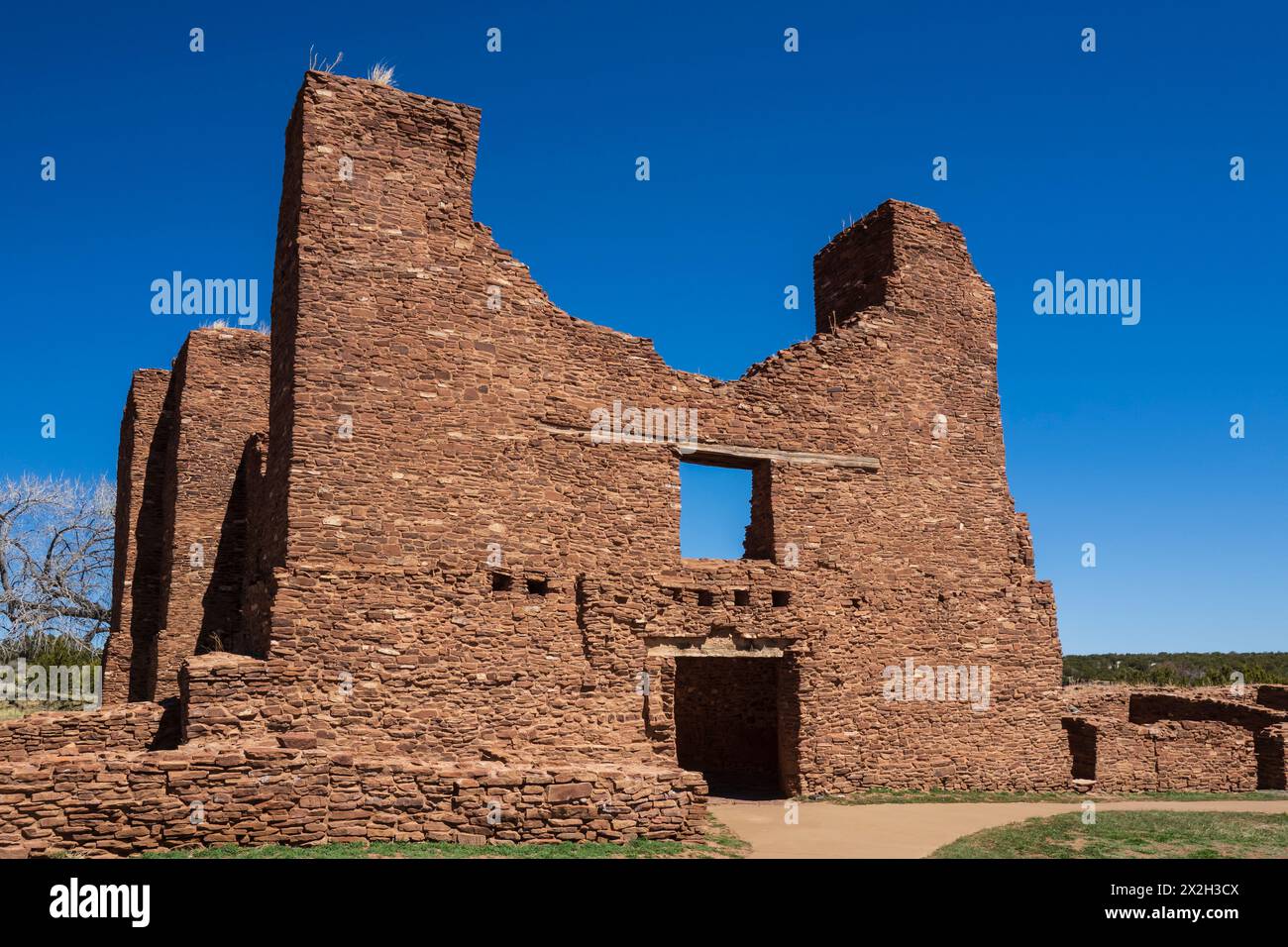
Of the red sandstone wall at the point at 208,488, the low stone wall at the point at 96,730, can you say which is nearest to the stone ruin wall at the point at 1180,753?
the low stone wall at the point at 96,730

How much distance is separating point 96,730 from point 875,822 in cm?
985

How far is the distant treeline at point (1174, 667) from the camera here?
5138cm

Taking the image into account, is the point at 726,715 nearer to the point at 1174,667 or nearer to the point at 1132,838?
the point at 1132,838

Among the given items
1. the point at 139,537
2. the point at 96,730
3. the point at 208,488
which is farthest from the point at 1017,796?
the point at 139,537

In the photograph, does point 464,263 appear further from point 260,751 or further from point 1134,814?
point 1134,814

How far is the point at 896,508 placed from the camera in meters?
17.1

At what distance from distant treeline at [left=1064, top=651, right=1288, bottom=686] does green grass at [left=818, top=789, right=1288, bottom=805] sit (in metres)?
29.7

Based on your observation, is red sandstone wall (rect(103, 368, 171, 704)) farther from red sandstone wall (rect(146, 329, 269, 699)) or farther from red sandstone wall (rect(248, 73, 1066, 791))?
red sandstone wall (rect(248, 73, 1066, 791))

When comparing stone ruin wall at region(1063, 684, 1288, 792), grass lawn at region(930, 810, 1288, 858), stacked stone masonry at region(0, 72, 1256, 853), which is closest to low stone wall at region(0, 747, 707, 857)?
stacked stone masonry at region(0, 72, 1256, 853)

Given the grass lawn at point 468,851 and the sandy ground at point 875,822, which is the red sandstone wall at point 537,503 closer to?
the sandy ground at point 875,822

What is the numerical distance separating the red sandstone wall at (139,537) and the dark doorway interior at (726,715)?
10481mm

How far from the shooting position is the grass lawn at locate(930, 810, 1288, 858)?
1164 centimetres

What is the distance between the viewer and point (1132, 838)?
41.4 ft

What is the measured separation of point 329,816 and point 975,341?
529 inches
